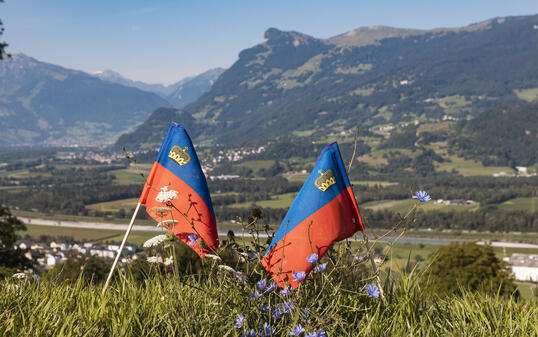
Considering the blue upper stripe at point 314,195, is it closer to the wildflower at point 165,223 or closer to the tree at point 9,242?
the wildflower at point 165,223

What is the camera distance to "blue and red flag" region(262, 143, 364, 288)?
3.41 meters

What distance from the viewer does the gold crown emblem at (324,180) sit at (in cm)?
341

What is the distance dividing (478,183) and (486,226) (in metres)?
60.4

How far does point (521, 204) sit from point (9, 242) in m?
151

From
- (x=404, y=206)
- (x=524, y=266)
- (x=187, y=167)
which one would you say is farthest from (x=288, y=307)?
(x=404, y=206)

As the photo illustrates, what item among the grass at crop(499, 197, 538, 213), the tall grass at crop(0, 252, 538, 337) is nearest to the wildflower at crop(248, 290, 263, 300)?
the tall grass at crop(0, 252, 538, 337)

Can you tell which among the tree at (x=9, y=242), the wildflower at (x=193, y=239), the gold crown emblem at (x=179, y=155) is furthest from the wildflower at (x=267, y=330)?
the tree at (x=9, y=242)

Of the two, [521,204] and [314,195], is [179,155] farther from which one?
[521,204]

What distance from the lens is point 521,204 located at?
139750mm

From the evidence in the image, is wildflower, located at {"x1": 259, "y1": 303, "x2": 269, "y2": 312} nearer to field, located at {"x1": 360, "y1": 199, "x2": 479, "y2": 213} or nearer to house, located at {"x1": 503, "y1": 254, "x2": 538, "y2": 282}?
house, located at {"x1": 503, "y1": 254, "x2": 538, "y2": 282}

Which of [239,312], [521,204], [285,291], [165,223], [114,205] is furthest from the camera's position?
[114,205]

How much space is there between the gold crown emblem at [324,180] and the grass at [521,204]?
142 m

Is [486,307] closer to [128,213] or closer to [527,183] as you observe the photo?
[128,213]

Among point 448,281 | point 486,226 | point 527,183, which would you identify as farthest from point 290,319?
point 527,183
